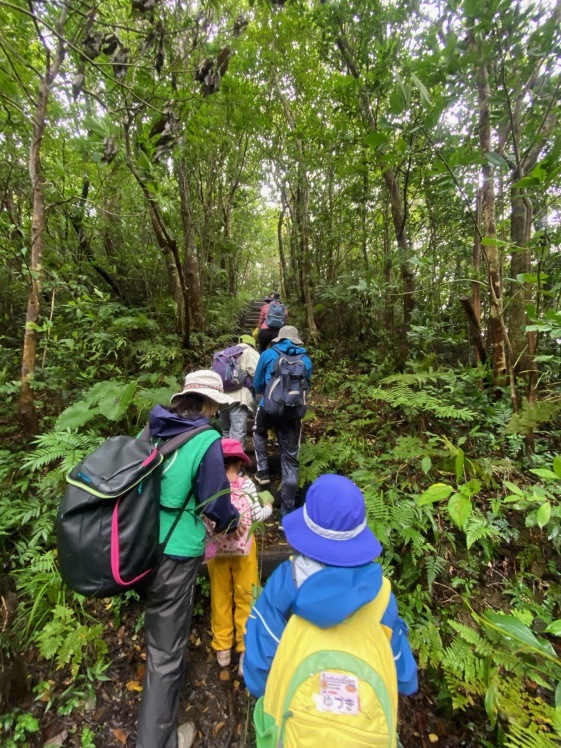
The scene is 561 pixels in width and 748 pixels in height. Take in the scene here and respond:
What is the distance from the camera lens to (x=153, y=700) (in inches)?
86.7

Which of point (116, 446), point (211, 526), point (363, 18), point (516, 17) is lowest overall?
point (211, 526)

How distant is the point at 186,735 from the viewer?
2375 millimetres

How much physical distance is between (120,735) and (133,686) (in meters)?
0.28

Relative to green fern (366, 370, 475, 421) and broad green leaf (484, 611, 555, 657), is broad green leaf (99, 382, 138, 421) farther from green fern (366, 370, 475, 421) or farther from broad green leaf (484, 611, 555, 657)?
broad green leaf (484, 611, 555, 657)

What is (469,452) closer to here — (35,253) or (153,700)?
(153,700)

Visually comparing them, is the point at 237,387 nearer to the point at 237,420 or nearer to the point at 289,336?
the point at 237,420

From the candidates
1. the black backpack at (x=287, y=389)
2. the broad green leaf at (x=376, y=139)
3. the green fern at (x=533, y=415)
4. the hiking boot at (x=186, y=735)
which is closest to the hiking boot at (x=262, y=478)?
the black backpack at (x=287, y=389)

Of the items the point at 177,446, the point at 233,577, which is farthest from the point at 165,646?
the point at 177,446

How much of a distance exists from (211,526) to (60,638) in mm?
1492

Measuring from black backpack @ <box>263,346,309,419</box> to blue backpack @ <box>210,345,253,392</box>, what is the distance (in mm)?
751

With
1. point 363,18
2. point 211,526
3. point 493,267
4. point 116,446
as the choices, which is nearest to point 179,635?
point 211,526

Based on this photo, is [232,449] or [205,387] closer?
[205,387]

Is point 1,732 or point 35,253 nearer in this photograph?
point 1,732

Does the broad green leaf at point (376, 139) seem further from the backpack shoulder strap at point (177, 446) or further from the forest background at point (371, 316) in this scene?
the backpack shoulder strap at point (177, 446)
